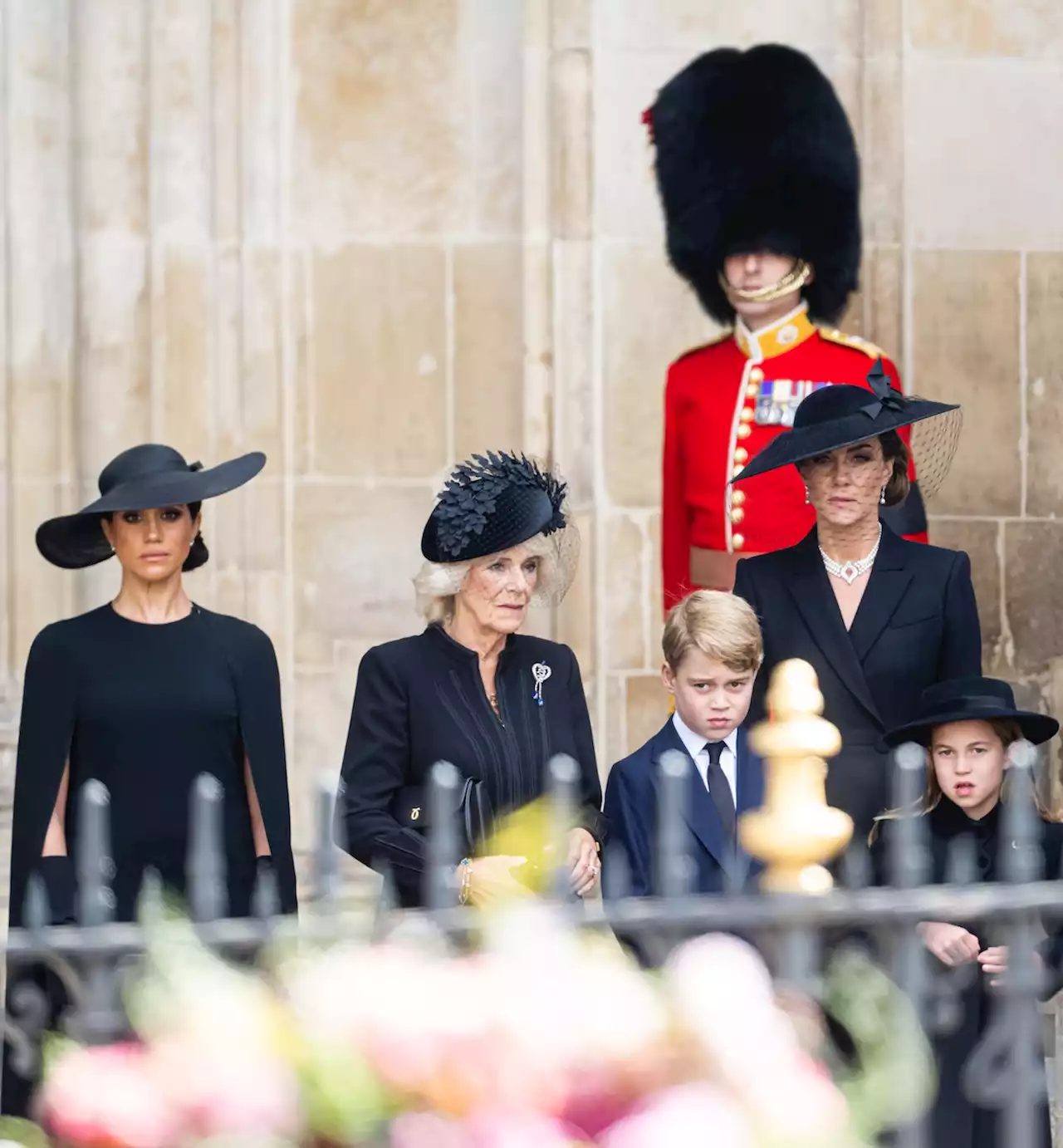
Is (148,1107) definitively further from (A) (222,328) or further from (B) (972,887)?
(A) (222,328)

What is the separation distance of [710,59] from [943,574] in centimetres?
169

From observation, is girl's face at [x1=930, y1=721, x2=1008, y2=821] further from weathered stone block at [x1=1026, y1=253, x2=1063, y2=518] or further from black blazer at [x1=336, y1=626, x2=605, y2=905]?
weathered stone block at [x1=1026, y1=253, x2=1063, y2=518]

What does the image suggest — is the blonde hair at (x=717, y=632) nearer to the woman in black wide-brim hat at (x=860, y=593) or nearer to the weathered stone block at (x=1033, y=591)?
the woman in black wide-brim hat at (x=860, y=593)

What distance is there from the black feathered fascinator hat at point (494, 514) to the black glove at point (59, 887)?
820 mm

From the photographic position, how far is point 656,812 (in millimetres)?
3828

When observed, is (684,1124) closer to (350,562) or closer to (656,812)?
(656,812)

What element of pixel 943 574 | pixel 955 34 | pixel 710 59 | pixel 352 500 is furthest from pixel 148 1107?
pixel 955 34

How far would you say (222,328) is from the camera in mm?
6348

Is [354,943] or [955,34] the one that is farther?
[955,34]

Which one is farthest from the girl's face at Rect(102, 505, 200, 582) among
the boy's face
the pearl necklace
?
the pearl necklace

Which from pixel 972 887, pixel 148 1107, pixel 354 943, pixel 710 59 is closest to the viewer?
pixel 148 1107

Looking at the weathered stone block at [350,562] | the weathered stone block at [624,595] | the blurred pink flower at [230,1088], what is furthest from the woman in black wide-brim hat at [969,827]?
the weathered stone block at [350,562]

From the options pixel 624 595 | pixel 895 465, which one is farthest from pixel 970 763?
pixel 624 595

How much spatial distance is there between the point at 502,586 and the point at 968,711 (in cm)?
81
